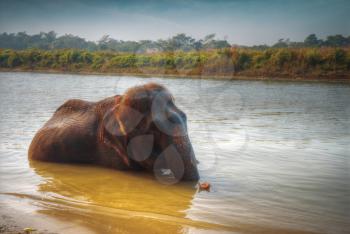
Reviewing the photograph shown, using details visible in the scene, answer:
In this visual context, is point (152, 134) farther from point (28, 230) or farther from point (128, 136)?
point (28, 230)

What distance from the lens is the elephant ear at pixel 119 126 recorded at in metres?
5.38

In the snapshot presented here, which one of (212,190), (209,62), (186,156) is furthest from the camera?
(209,62)

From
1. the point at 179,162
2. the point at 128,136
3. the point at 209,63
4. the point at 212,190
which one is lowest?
the point at 212,190

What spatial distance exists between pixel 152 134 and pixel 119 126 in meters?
0.53

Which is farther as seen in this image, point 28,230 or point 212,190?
point 212,190

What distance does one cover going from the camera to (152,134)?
17.1 ft

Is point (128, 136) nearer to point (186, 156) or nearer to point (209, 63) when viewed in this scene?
point (186, 156)

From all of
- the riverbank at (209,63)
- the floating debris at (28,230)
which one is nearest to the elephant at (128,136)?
the floating debris at (28,230)

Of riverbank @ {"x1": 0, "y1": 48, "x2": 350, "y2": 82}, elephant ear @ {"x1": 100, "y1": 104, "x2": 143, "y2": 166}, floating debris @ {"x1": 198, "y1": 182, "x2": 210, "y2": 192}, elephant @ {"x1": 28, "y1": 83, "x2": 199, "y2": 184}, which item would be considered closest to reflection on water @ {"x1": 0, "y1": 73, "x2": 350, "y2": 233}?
floating debris @ {"x1": 198, "y1": 182, "x2": 210, "y2": 192}

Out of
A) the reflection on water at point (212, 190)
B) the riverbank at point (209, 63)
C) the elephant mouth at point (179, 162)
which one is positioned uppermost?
the riverbank at point (209, 63)

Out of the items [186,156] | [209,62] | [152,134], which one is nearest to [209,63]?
[209,62]

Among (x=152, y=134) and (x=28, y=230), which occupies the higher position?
(x=152, y=134)

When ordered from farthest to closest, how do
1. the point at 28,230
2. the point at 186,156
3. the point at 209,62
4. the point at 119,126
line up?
1. the point at 209,62
2. the point at 119,126
3. the point at 186,156
4. the point at 28,230

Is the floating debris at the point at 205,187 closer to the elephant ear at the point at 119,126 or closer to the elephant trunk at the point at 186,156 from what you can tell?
the elephant trunk at the point at 186,156
